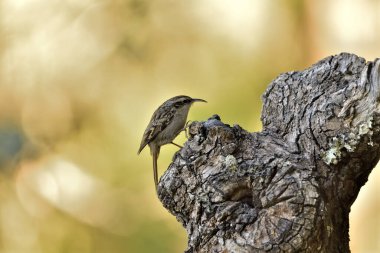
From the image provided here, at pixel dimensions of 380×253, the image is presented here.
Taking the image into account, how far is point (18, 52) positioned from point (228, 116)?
3.42 ft

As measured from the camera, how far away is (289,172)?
55.3 inches

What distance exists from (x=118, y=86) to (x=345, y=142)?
167 centimetres

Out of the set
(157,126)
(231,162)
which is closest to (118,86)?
(157,126)

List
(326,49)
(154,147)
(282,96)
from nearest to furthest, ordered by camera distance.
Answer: (282,96) < (154,147) < (326,49)

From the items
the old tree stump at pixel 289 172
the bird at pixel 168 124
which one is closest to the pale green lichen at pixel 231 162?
the old tree stump at pixel 289 172

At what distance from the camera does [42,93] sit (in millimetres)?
3055

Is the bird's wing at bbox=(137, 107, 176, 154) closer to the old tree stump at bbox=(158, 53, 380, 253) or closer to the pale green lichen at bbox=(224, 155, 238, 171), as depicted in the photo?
the old tree stump at bbox=(158, 53, 380, 253)

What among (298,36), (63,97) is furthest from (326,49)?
(63,97)

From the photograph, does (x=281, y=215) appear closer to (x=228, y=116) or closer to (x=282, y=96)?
(x=282, y=96)

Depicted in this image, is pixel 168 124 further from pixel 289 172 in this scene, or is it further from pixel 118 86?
pixel 289 172

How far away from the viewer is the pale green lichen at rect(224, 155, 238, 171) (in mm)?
1436

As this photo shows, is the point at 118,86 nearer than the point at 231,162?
No

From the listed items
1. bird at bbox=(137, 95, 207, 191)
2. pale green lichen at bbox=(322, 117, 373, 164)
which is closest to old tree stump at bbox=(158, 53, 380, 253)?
pale green lichen at bbox=(322, 117, 373, 164)

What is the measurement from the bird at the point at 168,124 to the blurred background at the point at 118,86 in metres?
0.20
